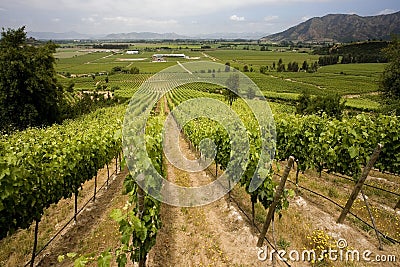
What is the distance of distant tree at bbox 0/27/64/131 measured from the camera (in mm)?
25406

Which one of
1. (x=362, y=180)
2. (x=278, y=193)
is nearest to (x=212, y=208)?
(x=278, y=193)

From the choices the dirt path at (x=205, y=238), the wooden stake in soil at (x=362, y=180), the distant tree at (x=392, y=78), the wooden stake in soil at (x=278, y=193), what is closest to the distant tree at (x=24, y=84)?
the dirt path at (x=205, y=238)

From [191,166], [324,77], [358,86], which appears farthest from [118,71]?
[191,166]

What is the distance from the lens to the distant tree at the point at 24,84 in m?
25.4

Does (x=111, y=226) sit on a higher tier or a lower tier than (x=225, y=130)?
lower

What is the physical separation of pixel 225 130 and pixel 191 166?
5802mm

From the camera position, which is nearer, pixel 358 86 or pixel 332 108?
pixel 332 108

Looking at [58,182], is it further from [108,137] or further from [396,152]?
[396,152]

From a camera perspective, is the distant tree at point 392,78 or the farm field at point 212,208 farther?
the distant tree at point 392,78

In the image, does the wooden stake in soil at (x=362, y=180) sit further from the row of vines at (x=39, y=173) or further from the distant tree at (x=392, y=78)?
the distant tree at (x=392, y=78)

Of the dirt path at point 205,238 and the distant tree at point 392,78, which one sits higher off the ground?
the distant tree at point 392,78

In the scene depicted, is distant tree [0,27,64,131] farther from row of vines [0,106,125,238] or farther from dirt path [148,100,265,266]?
dirt path [148,100,265,266]

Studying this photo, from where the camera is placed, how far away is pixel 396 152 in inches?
334

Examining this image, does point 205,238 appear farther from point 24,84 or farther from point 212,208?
point 24,84
